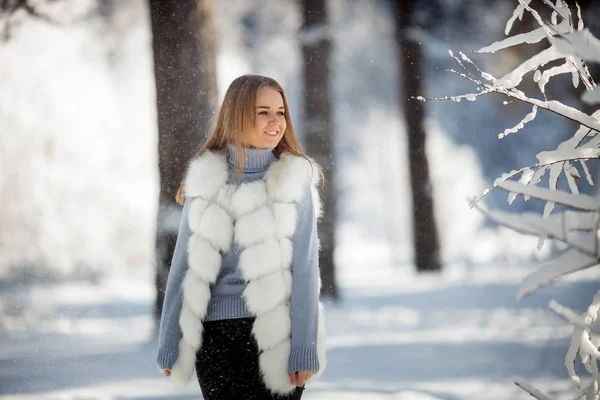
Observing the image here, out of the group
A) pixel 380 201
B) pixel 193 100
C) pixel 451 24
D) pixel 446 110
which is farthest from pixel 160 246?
pixel 380 201

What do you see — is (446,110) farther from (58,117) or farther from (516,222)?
(516,222)

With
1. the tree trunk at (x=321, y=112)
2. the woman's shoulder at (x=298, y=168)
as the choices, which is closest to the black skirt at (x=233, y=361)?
the woman's shoulder at (x=298, y=168)

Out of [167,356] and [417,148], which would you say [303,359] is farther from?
[417,148]

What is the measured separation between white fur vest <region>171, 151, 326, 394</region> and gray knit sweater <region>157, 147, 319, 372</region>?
3 cm

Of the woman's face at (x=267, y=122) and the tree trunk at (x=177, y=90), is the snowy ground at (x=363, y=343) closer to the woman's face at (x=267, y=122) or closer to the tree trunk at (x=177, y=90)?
the tree trunk at (x=177, y=90)

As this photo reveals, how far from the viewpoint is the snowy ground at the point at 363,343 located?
3158 mm

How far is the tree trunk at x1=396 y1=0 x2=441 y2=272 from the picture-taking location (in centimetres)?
577

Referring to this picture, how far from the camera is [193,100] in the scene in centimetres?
317

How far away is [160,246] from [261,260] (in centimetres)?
156

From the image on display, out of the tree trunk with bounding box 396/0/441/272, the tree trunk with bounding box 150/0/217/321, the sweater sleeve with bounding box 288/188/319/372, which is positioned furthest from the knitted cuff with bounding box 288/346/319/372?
the tree trunk with bounding box 396/0/441/272

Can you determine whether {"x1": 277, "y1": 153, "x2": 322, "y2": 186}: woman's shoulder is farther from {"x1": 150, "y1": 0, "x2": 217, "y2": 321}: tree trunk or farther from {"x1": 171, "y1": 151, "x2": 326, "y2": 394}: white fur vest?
{"x1": 150, "y1": 0, "x2": 217, "y2": 321}: tree trunk

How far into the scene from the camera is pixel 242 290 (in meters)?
1.86

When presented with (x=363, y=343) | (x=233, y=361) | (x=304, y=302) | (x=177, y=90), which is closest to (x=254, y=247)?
(x=304, y=302)

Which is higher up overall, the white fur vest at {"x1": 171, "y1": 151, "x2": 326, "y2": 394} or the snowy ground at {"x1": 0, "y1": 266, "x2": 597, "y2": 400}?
the white fur vest at {"x1": 171, "y1": 151, "x2": 326, "y2": 394}
